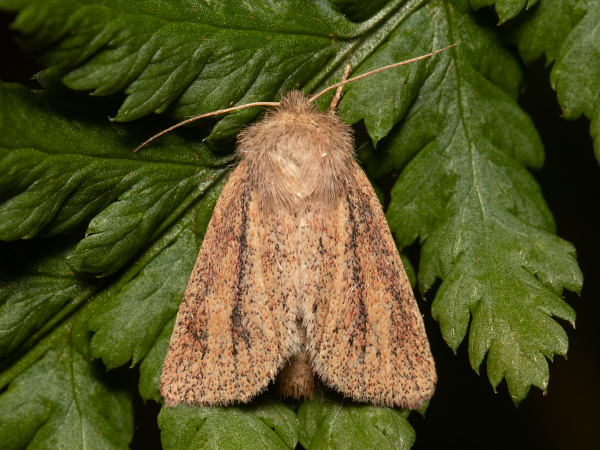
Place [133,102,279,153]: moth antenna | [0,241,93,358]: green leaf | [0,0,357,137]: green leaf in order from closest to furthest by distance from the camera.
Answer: [0,0,357,137]: green leaf
[133,102,279,153]: moth antenna
[0,241,93,358]: green leaf

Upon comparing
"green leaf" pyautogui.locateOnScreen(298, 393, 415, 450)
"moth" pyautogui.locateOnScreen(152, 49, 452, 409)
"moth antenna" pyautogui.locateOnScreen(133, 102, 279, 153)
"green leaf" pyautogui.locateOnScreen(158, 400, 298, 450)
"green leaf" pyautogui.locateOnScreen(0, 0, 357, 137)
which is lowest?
"green leaf" pyautogui.locateOnScreen(158, 400, 298, 450)

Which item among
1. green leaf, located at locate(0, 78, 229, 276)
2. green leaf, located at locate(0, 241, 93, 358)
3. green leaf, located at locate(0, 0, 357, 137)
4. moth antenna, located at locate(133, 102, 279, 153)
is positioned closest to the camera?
green leaf, located at locate(0, 0, 357, 137)

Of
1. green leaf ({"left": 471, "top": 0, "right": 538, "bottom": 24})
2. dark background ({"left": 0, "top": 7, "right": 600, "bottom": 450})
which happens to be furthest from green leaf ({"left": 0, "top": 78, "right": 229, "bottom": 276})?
dark background ({"left": 0, "top": 7, "right": 600, "bottom": 450})

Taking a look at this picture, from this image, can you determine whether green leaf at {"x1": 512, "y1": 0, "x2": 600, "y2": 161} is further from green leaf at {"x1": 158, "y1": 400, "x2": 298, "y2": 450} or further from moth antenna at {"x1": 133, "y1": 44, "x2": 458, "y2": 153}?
green leaf at {"x1": 158, "y1": 400, "x2": 298, "y2": 450}

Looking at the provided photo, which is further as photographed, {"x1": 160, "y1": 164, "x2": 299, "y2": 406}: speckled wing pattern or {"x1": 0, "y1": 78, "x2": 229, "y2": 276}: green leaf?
{"x1": 160, "y1": 164, "x2": 299, "y2": 406}: speckled wing pattern

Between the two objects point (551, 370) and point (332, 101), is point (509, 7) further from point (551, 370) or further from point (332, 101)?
point (551, 370)

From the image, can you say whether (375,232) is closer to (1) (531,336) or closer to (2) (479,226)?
(2) (479,226)

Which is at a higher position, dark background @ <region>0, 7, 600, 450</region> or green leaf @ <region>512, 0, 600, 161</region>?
green leaf @ <region>512, 0, 600, 161</region>

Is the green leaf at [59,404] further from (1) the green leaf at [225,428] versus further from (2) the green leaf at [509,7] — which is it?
(2) the green leaf at [509,7]
